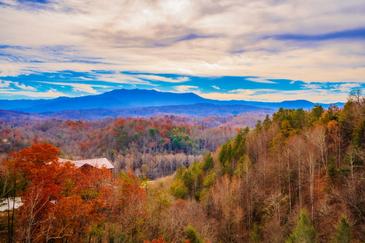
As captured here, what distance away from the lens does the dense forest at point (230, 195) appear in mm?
24375

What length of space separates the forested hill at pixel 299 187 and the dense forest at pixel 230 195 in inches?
5.0

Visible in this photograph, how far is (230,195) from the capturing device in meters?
43.0

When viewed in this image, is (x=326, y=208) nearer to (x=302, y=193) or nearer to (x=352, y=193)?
(x=352, y=193)

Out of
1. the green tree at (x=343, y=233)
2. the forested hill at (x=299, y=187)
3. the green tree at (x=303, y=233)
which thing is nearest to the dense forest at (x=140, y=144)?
the forested hill at (x=299, y=187)

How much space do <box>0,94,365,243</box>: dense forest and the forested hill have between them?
127 mm

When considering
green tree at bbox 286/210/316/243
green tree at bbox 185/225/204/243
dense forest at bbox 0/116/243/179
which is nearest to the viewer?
green tree at bbox 286/210/316/243

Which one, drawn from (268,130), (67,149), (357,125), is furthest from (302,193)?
(67,149)

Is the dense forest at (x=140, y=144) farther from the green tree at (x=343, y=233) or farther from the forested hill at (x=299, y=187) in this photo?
the green tree at (x=343, y=233)

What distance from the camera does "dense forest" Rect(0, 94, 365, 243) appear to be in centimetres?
2438

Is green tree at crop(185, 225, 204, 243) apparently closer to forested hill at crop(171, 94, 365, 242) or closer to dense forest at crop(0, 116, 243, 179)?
forested hill at crop(171, 94, 365, 242)

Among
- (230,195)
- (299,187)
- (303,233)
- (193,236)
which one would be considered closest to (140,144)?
(230,195)

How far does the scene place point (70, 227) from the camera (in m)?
24.6

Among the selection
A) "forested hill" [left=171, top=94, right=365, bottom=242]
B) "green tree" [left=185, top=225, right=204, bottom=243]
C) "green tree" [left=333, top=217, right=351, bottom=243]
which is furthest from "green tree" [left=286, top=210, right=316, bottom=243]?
"green tree" [left=185, top=225, right=204, bottom=243]

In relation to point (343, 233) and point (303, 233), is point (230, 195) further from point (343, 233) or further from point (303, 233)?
point (343, 233)
